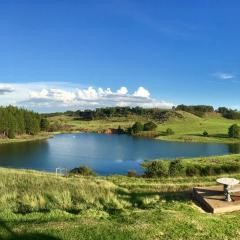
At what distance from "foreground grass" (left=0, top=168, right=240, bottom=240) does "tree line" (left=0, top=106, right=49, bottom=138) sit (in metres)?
108

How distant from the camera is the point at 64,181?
73.7 feet

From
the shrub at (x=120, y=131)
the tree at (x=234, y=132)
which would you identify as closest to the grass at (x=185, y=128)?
the tree at (x=234, y=132)

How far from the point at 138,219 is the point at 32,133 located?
125 meters

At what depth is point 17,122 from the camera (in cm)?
12656

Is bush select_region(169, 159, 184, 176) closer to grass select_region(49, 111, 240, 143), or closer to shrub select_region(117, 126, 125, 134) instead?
grass select_region(49, 111, 240, 143)

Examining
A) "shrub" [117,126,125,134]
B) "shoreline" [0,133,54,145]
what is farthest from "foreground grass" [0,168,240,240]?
"shrub" [117,126,125,134]

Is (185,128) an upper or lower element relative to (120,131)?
upper

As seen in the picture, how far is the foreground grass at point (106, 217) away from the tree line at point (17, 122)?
108m

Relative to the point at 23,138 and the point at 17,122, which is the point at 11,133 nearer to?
the point at 23,138

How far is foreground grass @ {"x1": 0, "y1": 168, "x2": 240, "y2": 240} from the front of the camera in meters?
11.0

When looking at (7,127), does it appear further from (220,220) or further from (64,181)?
(220,220)

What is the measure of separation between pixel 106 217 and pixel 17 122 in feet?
388

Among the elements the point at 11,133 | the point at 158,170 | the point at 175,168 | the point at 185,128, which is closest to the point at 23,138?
the point at 11,133

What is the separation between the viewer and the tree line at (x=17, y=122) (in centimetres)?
12281
